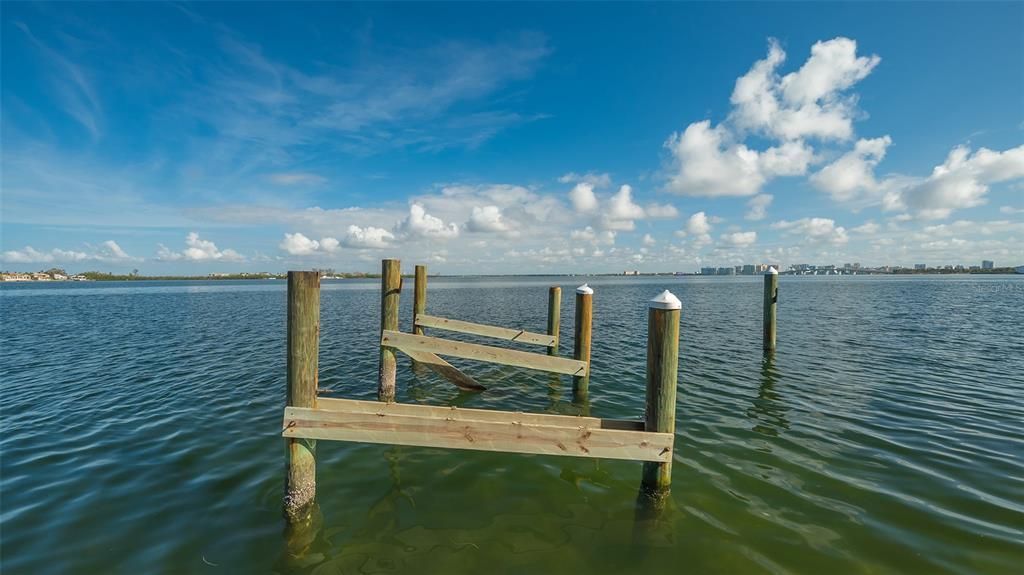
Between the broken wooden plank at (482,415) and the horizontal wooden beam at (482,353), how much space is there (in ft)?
10.9

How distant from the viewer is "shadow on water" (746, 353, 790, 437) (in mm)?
7211

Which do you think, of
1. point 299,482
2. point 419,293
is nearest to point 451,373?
point 419,293

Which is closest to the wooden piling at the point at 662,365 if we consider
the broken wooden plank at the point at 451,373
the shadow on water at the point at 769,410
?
the shadow on water at the point at 769,410

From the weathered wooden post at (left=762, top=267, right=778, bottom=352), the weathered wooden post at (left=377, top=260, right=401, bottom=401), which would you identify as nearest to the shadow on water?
the weathered wooden post at (left=762, top=267, right=778, bottom=352)

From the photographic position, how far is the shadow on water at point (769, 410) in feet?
23.7

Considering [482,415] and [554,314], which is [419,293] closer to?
[554,314]

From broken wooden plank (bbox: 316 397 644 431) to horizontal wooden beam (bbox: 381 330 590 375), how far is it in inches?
130

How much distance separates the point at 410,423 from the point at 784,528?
14.2 ft

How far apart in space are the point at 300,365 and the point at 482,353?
4.70 m

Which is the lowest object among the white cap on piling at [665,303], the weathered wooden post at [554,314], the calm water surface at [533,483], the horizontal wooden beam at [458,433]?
the calm water surface at [533,483]

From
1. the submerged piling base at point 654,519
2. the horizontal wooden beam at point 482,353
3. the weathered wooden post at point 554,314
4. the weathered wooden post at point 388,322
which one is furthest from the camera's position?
the weathered wooden post at point 554,314

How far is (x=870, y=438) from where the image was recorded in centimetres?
661

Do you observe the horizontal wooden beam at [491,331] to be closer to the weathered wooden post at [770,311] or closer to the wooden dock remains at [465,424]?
the wooden dock remains at [465,424]

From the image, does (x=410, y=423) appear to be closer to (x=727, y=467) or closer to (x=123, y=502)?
(x=123, y=502)
